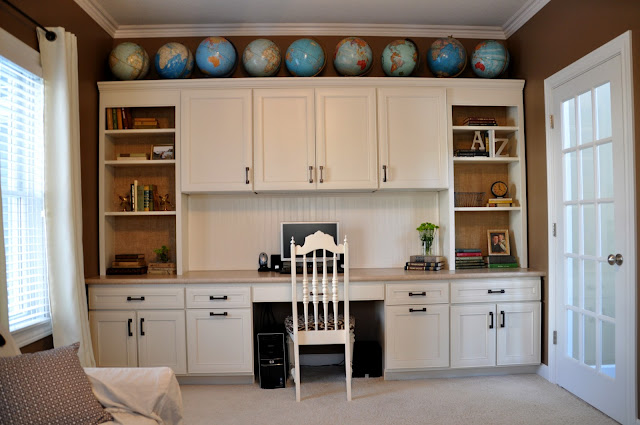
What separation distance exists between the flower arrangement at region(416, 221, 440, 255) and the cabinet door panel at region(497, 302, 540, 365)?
69cm

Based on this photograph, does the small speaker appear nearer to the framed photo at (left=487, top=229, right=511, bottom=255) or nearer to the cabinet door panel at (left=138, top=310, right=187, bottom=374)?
the cabinet door panel at (left=138, top=310, right=187, bottom=374)

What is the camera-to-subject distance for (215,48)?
3785mm

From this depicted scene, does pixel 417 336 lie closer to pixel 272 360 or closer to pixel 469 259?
pixel 469 259

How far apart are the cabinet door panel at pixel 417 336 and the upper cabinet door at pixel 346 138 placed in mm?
972

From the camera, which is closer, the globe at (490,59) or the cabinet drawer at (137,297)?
the cabinet drawer at (137,297)

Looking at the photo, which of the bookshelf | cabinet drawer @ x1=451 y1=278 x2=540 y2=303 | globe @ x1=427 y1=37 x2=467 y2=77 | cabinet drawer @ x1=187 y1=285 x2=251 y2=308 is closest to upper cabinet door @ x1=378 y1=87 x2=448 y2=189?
globe @ x1=427 y1=37 x2=467 y2=77

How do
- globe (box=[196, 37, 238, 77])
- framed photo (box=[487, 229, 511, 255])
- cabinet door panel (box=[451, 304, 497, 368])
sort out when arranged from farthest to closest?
framed photo (box=[487, 229, 511, 255]) < globe (box=[196, 37, 238, 77]) < cabinet door panel (box=[451, 304, 497, 368])

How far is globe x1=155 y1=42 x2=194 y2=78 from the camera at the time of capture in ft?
12.5

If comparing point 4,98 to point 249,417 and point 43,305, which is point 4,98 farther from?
point 249,417

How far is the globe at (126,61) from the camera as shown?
150 inches

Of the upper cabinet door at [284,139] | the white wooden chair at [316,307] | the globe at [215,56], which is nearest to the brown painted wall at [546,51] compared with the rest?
the white wooden chair at [316,307]

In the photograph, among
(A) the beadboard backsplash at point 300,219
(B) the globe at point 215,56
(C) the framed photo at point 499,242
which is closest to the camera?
(B) the globe at point 215,56

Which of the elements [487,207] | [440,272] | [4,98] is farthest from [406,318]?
[4,98]

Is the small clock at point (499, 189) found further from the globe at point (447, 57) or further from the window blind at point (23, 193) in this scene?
the window blind at point (23, 193)
